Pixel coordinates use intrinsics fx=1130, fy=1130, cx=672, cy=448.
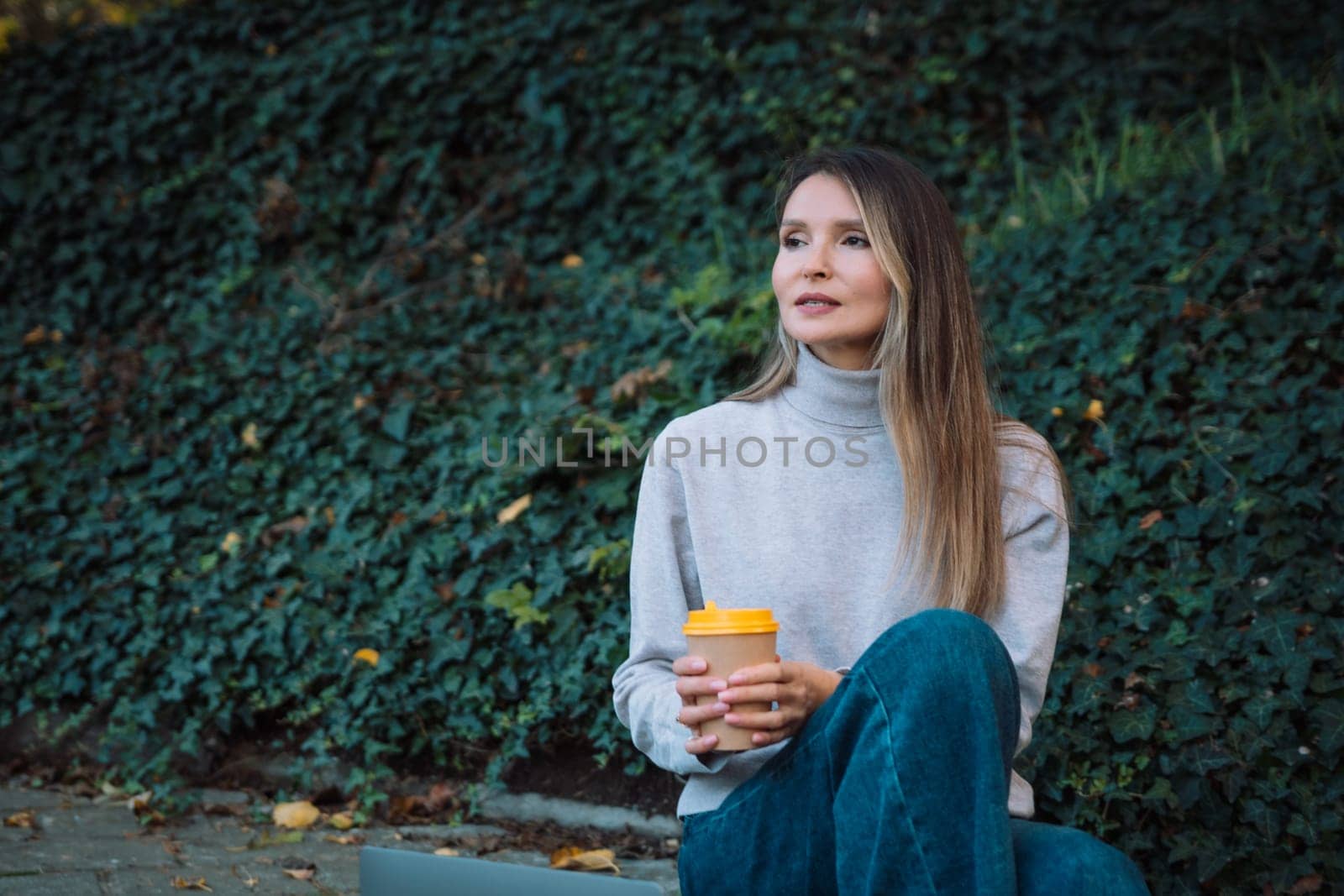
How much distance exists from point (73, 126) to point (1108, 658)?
552 cm

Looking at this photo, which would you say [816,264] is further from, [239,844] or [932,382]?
[239,844]

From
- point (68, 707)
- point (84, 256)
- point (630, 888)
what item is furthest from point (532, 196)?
point (630, 888)

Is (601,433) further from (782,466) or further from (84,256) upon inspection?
(84,256)

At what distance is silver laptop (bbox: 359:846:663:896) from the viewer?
133 centimetres

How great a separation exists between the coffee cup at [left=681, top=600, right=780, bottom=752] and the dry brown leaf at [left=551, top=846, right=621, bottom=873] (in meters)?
1.29

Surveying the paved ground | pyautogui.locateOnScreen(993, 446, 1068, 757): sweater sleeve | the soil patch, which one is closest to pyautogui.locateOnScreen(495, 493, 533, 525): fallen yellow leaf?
the soil patch

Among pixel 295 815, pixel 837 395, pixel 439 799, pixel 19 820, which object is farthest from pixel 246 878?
pixel 837 395

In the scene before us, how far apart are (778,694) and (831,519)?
439 millimetres

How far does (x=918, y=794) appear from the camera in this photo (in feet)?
4.56

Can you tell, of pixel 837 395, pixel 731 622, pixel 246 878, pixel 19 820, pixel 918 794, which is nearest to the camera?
pixel 918 794

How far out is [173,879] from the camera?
254 centimetres

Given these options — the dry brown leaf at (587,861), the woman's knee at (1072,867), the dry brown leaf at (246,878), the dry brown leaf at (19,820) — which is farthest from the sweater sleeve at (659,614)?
the dry brown leaf at (19,820)

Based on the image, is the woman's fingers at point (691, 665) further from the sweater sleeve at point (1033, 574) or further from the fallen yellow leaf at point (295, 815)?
the fallen yellow leaf at point (295, 815)

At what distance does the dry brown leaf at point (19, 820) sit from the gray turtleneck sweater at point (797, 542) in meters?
2.08
